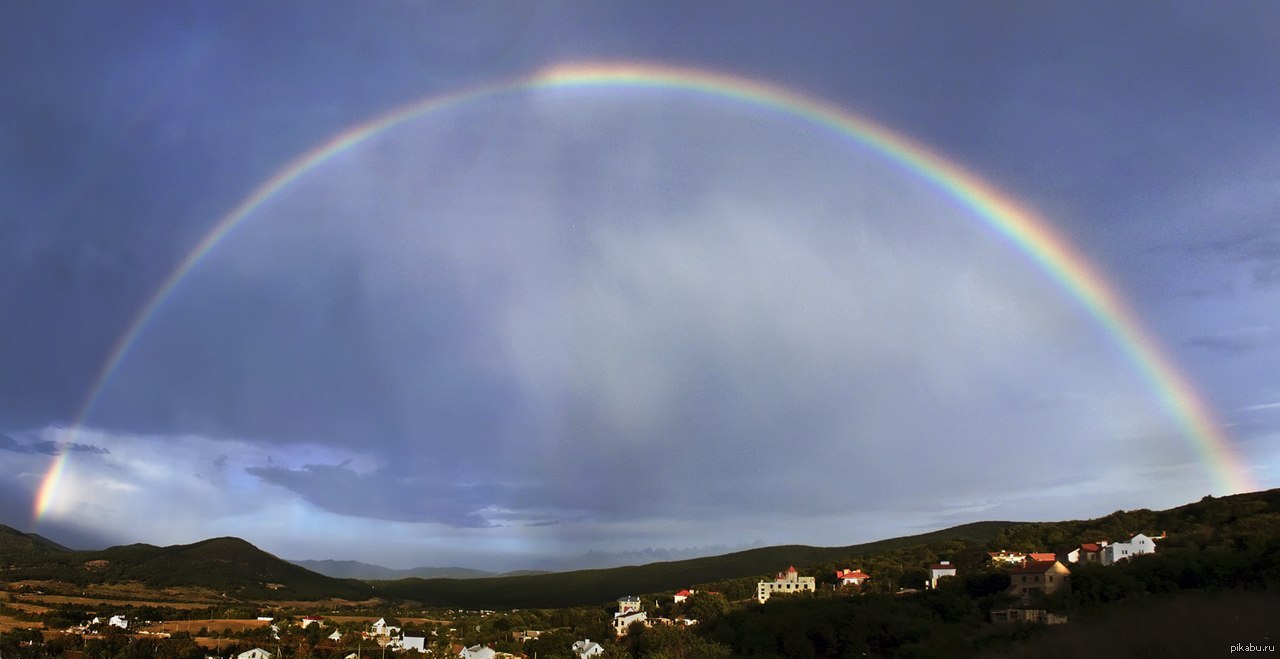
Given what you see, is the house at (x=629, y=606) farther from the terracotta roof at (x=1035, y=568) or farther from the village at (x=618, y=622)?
the terracotta roof at (x=1035, y=568)

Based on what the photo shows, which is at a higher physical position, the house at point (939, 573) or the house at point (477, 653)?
the house at point (939, 573)

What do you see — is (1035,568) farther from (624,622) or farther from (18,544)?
(18,544)

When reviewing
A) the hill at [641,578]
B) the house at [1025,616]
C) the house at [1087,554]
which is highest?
the house at [1087,554]

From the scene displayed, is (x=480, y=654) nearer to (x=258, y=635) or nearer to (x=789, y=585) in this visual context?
(x=258, y=635)

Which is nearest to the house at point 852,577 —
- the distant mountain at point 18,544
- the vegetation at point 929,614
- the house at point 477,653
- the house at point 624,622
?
the vegetation at point 929,614

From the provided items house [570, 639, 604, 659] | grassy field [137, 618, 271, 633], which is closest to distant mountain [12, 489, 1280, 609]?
house [570, 639, 604, 659]

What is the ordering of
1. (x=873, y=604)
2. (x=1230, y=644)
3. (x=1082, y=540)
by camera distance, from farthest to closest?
1. (x=1082, y=540)
2. (x=873, y=604)
3. (x=1230, y=644)

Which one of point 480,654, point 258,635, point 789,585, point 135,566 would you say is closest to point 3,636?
point 258,635
